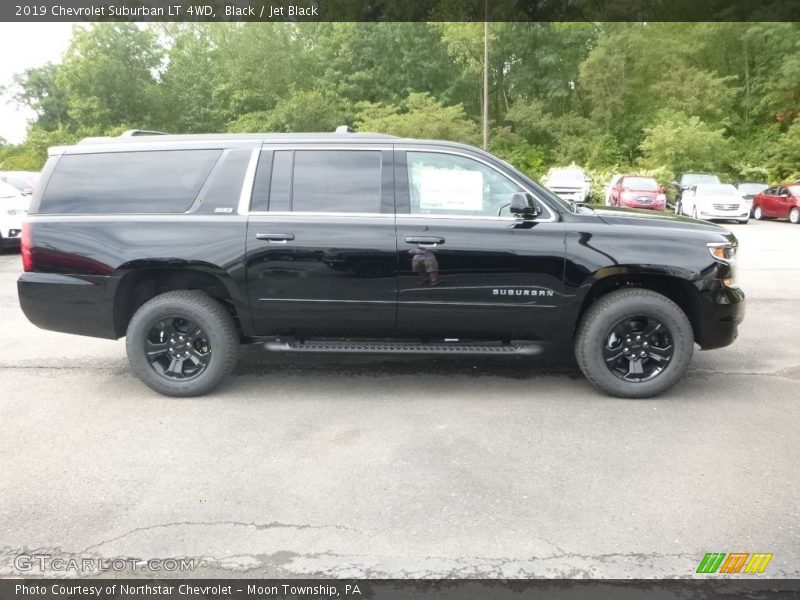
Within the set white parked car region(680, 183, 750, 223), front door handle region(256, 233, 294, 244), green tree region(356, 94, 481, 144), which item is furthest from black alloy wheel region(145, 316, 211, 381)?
green tree region(356, 94, 481, 144)

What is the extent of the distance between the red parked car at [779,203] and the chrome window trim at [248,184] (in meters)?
20.8

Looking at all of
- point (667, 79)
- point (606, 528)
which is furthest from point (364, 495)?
point (667, 79)

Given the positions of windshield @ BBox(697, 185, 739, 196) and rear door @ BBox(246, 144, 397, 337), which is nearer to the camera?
rear door @ BBox(246, 144, 397, 337)

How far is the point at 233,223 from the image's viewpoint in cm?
467

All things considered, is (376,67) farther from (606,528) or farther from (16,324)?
(606,528)

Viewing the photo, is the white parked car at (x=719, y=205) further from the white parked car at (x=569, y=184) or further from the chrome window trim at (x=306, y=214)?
the chrome window trim at (x=306, y=214)

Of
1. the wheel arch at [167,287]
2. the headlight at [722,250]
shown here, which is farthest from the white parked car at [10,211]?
the headlight at [722,250]

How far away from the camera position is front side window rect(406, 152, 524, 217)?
15.5 ft

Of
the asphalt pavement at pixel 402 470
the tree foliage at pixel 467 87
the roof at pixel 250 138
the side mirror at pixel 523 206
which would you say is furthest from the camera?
the tree foliage at pixel 467 87

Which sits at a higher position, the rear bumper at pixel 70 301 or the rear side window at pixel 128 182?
the rear side window at pixel 128 182

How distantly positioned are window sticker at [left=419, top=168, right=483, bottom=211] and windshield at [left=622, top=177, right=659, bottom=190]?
1831 centimetres

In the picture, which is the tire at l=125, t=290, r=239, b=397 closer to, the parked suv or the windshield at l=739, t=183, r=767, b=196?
the parked suv

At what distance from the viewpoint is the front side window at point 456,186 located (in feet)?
15.5

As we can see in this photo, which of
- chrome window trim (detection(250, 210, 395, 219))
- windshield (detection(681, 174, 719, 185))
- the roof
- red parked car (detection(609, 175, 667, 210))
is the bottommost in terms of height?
chrome window trim (detection(250, 210, 395, 219))
